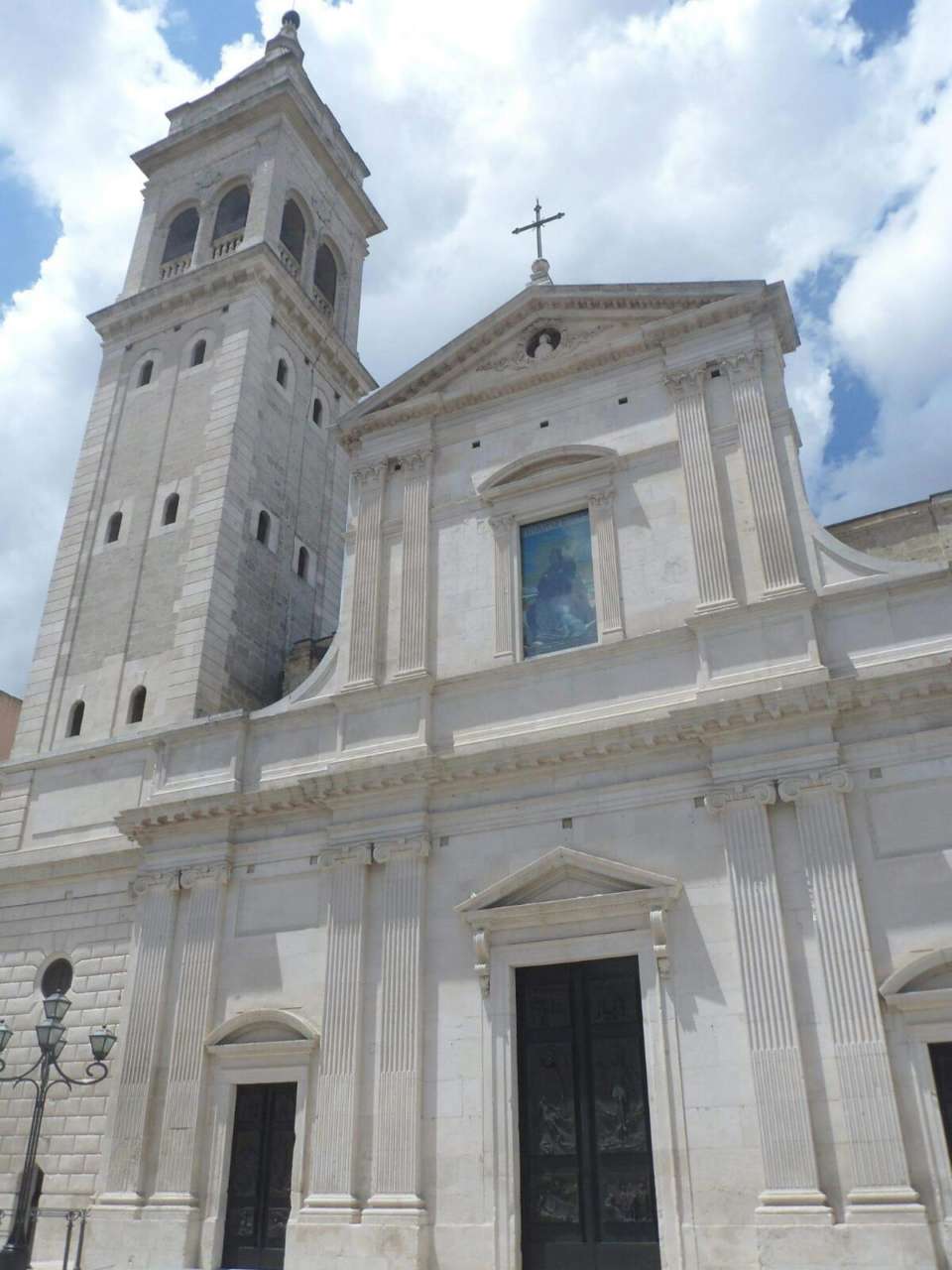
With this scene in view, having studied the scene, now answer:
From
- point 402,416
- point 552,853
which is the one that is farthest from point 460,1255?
point 402,416

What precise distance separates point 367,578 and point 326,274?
1557cm

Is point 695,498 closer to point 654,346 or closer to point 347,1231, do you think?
point 654,346

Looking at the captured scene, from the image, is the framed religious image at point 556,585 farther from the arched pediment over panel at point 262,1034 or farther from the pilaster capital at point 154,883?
the pilaster capital at point 154,883

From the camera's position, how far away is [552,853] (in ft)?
52.2

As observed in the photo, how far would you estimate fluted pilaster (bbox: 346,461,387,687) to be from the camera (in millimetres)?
19219

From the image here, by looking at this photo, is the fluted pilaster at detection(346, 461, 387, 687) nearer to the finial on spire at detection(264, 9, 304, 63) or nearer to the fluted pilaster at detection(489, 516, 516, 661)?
the fluted pilaster at detection(489, 516, 516, 661)

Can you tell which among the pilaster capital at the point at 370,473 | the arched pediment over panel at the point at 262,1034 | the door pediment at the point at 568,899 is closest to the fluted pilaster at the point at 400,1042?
the door pediment at the point at 568,899

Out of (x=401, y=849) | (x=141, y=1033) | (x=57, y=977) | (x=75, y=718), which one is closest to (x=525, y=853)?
(x=401, y=849)

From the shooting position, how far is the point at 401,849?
17062mm

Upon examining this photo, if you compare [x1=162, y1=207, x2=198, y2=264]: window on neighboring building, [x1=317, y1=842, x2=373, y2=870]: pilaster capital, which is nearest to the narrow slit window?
[x1=317, y1=842, x2=373, y2=870]: pilaster capital

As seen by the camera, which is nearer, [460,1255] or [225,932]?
[460,1255]

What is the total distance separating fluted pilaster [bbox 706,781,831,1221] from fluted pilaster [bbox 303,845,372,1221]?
566 cm

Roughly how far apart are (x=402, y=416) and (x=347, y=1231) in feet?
→ 45.4

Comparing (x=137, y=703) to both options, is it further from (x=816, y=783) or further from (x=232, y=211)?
(x=232, y=211)
